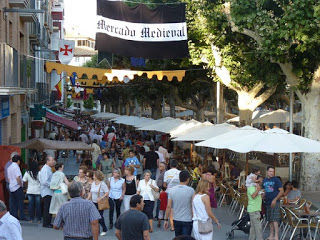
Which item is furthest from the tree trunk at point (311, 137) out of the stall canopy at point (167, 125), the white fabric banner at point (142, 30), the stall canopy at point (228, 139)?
the stall canopy at point (167, 125)

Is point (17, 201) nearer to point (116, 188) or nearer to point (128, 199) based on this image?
point (116, 188)

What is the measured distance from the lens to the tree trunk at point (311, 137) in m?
19.8

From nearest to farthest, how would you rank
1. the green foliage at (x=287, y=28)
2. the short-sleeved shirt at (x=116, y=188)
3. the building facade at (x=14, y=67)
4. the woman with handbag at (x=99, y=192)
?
the woman with handbag at (x=99, y=192) < the short-sleeved shirt at (x=116, y=188) < the building facade at (x=14, y=67) < the green foliage at (x=287, y=28)

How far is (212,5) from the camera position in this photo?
75.7 ft

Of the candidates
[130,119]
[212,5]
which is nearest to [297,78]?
[212,5]

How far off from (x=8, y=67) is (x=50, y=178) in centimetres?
397

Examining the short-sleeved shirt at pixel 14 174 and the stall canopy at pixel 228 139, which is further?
the stall canopy at pixel 228 139

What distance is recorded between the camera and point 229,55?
995 inches

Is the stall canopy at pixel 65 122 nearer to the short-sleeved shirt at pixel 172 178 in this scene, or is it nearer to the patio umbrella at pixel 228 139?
the patio umbrella at pixel 228 139

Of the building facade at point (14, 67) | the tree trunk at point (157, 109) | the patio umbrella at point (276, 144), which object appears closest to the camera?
the patio umbrella at point (276, 144)

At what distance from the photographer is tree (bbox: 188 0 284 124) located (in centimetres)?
2283

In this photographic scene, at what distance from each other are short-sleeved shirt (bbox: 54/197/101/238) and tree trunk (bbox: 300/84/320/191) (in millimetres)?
13151

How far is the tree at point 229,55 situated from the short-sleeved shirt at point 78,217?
47.0 ft

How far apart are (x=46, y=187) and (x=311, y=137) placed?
31.1 ft
